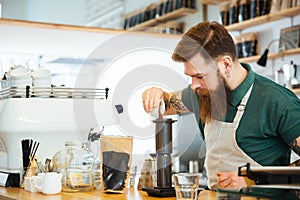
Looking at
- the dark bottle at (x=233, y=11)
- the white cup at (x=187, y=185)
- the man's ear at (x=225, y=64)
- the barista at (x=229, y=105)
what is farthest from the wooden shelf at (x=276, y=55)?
the white cup at (x=187, y=185)

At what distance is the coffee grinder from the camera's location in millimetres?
1823

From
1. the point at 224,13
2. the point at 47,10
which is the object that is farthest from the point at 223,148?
Result: the point at 47,10

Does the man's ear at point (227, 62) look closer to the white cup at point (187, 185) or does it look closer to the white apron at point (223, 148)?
the white apron at point (223, 148)

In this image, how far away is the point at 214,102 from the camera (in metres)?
2.26

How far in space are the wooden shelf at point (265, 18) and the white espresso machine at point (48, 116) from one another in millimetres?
2669

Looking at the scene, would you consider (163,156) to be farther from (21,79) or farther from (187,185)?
(21,79)

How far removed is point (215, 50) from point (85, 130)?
691 millimetres

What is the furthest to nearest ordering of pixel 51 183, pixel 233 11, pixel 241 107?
pixel 233 11
pixel 241 107
pixel 51 183

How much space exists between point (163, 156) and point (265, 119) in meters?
0.51

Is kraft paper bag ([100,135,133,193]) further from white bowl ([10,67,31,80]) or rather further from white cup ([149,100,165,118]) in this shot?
white bowl ([10,67,31,80])

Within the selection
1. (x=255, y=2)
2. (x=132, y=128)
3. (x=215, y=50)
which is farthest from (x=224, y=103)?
(x=255, y=2)

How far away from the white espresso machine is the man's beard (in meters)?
0.37

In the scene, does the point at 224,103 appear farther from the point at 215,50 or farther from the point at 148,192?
the point at 148,192

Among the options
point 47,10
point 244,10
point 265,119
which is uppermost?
point 47,10
